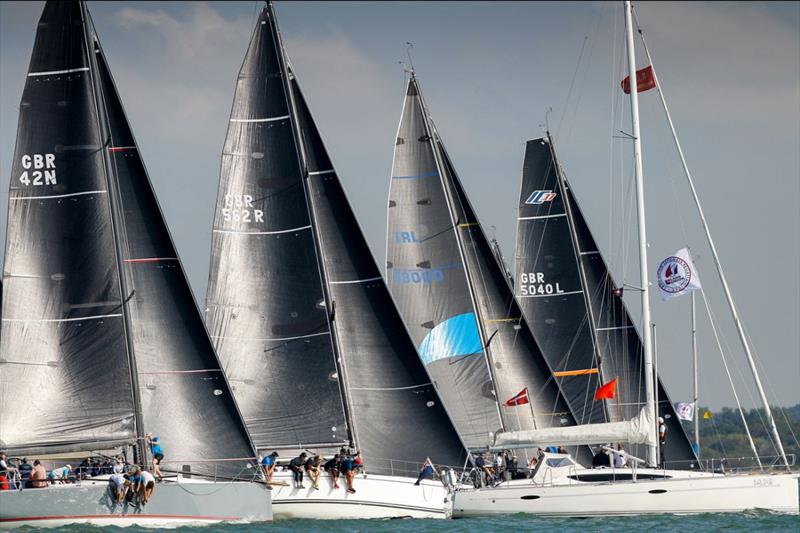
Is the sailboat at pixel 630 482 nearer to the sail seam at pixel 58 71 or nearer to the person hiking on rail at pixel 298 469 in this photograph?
the person hiking on rail at pixel 298 469

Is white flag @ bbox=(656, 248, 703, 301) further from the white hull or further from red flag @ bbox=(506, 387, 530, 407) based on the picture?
the white hull

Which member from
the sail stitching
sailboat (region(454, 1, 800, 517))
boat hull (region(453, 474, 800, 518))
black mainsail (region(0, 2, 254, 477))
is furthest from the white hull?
the sail stitching

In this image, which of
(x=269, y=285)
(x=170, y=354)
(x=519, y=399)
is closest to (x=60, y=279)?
(x=170, y=354)

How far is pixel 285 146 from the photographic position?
36.6 metres

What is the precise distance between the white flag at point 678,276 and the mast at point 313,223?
9.29 meters

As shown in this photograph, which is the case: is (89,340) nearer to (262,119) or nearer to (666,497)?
(262,119)

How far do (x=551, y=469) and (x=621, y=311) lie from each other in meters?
12.5

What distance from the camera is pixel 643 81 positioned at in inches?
1625

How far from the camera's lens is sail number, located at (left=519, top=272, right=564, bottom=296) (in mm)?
47281

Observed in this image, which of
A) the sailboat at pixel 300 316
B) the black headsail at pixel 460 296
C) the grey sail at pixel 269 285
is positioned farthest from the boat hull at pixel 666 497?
the black headsail at pixel 460 296

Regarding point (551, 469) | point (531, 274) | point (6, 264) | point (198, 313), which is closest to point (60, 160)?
point (6, 264)

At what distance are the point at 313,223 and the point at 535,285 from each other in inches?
514

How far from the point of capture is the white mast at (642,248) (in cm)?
3728

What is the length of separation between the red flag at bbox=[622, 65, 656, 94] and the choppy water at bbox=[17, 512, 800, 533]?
12458mm
